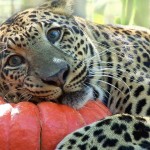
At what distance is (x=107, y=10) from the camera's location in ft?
30.2

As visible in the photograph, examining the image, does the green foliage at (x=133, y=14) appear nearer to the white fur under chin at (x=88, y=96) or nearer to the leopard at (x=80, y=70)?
the leopard at (x=80, y=70)

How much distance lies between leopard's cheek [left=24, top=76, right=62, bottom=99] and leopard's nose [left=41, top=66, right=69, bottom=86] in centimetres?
3

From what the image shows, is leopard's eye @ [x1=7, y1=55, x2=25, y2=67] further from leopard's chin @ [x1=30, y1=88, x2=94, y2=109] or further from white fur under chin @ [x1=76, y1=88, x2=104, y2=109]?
white fur under chin @ [x1=76, y1=88, x2=104, y2=109]

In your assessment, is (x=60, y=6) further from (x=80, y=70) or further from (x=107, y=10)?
(x=107, y=10)

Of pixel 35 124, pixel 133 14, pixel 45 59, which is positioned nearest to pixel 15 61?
pixel 45 59

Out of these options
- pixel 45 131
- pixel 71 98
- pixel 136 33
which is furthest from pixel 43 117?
pixel 136 33

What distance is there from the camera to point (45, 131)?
3.34 metres

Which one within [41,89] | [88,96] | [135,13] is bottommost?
[135,13]

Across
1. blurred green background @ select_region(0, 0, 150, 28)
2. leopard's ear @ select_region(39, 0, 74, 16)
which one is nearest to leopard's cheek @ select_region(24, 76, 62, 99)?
leopard's ear @ select_region(39, 0, 74, 16)

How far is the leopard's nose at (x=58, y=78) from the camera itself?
11.3 ft

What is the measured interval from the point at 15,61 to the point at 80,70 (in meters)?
0.43

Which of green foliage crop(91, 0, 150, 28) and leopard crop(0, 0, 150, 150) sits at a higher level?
leopard crop(0, 0, 150, 150)

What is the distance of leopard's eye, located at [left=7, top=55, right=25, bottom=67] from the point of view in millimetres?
3785

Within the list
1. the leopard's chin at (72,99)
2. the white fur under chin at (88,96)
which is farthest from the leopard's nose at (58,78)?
the white fur under chin at (88,96)
